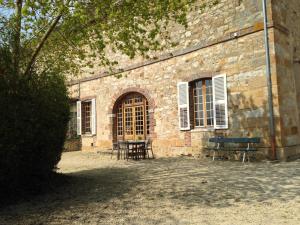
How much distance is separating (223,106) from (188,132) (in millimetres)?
→ 1519

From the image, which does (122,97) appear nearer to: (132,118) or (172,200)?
(132,118)

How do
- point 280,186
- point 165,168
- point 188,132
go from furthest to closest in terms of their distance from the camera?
point 188,132 → point 165,168 → point 280,186

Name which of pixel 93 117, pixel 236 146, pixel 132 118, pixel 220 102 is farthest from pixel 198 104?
Answer: pixel 93 117

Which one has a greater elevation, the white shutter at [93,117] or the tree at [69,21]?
the tree at [69,21]

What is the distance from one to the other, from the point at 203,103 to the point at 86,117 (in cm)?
641

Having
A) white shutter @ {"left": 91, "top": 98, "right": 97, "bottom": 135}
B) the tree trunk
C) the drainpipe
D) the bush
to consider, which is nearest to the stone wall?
the drainpipe

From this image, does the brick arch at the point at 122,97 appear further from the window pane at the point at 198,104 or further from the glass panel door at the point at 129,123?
the window pane at the point at 198,104

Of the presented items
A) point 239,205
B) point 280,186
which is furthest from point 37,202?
point 280,186

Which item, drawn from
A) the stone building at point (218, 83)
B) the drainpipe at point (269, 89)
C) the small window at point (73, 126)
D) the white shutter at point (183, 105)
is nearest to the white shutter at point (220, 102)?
the stone building at point (218, 83)

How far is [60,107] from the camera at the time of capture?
514cm

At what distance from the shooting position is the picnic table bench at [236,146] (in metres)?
7.55

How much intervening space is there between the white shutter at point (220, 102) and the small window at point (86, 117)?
676cm

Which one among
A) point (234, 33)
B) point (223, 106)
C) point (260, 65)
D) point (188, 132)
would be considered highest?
point (234, 33)

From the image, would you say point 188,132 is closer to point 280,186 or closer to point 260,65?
point 260,65
